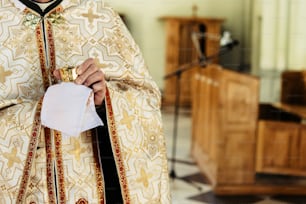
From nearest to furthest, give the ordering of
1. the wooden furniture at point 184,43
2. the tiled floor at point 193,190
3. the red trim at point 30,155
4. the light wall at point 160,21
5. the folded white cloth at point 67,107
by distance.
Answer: the folded white cloth at point 67,107
the red trim at point 30,155
the tiled floor at point 193,190
the wooden furniture at point 184,43
the light wall at point 160,21

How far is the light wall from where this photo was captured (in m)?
6.66

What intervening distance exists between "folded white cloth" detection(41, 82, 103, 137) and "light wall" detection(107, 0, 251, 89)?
5.66 meters

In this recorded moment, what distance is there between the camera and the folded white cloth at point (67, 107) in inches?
39.8

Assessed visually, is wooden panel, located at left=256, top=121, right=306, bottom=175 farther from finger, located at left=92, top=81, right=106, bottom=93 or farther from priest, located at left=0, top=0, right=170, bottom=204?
finger, located at left=92, top=81, right=106, bottom=93

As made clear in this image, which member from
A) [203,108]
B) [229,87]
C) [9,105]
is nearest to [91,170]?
[9,105]

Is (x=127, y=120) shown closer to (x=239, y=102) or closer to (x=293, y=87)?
(x=239, y=102)

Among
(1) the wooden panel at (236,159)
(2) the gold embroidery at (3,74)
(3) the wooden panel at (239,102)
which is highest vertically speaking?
(2) the gold embroidery at (3,74)

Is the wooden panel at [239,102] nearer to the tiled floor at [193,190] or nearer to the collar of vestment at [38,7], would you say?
the tiled floor at [193,190]

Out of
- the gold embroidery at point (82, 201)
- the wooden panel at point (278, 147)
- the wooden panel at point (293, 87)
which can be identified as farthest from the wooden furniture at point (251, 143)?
the gold embroidery at point (82, 201)

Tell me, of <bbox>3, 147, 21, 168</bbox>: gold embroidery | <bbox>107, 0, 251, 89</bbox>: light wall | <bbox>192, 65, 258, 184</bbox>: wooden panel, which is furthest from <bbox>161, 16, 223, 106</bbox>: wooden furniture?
<bbox>3, 147, 21, 168</bbox>: gold embroidery

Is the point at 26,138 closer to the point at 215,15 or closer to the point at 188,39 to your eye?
the point at 188,39

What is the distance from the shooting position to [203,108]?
3811 millimetres

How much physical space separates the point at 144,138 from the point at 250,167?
2.05 m

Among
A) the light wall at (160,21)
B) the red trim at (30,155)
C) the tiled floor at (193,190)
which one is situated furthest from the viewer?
the light wall at (160,21)
